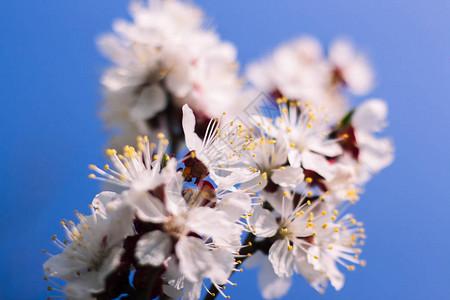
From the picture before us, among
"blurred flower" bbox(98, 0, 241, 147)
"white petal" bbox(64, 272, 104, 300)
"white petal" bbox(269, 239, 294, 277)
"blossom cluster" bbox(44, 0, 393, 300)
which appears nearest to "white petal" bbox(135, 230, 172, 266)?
"blossom cluster" bbox(44, 0, 393, 300)

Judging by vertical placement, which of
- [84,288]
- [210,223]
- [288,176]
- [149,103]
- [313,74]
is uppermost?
[313,74]

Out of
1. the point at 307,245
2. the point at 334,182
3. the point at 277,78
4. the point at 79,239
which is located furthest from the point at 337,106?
the point at 79,239

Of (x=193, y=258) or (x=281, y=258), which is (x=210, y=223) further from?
(x=281, y=258)

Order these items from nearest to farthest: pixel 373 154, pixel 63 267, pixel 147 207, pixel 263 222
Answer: pixel 147 207
pixel 63 267
pixel 263 222
pixel 373 154

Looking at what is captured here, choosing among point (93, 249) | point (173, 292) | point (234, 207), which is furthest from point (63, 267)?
point (234, 207)

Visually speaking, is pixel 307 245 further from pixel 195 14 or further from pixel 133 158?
pixel 195 14

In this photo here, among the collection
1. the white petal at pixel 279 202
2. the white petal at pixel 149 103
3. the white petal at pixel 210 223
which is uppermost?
the white petal at pixel 149 103

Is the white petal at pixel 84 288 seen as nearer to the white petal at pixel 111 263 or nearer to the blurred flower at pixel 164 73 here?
the white petal at pixel 111 263

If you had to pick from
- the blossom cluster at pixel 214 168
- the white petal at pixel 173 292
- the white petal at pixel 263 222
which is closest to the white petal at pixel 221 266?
the blossom cluster at pixel 214 168
